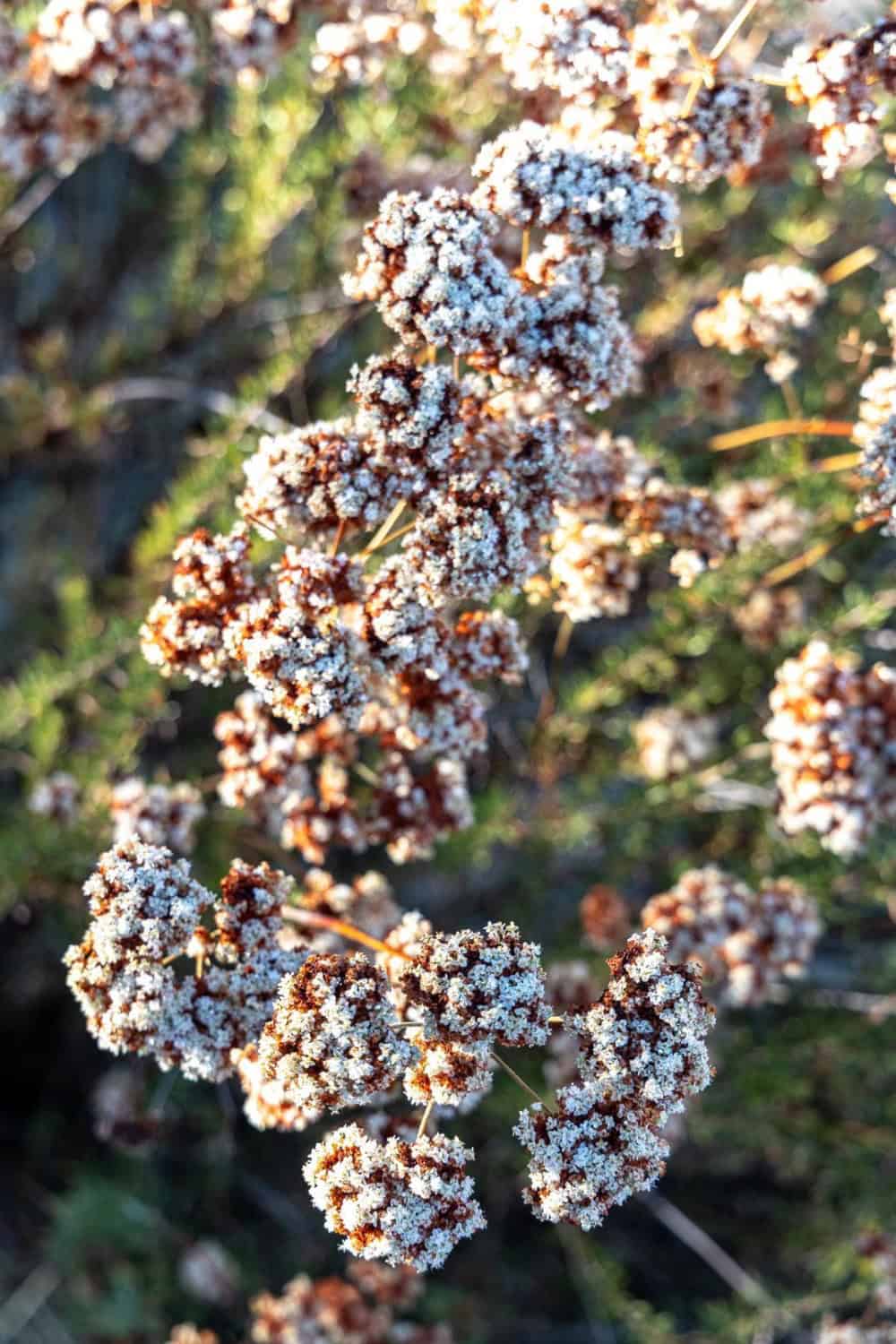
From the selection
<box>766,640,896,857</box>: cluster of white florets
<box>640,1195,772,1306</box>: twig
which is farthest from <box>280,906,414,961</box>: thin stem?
<box>640,1195,772,1306</box>: twig

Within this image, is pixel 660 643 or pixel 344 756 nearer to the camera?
pixel 344 756

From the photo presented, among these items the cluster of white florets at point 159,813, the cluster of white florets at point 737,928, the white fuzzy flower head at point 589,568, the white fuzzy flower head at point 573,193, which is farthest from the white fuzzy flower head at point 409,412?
the cluster of white florets at point 737,928

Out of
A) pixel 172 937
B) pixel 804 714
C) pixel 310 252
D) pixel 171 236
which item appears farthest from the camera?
pixel 171 236

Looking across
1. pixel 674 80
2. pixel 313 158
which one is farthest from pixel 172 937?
pixel 313 158

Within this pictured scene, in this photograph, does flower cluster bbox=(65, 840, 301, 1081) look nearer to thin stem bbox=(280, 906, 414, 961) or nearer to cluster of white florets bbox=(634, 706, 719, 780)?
thin stem bbox=(280, 906, 414, 961)

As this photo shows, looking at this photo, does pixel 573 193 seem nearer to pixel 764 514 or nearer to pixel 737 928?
pixel 764 514

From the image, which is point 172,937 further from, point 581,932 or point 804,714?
point 581,932

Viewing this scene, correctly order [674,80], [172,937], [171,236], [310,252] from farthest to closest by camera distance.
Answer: [171,236] < [310,252] < [674,80] < [172,937]
